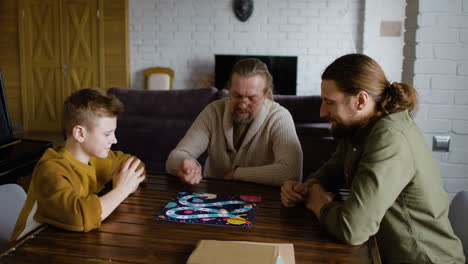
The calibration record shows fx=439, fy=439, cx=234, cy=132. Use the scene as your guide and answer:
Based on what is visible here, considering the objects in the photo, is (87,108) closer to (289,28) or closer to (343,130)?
(343,130)

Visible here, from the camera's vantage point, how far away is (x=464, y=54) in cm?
250

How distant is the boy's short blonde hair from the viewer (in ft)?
4.59

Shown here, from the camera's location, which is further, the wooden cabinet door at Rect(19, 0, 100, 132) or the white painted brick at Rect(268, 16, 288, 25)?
the wooden cabinet door at Rect(19, 0, 100, 132)

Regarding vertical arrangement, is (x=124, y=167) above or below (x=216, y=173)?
above

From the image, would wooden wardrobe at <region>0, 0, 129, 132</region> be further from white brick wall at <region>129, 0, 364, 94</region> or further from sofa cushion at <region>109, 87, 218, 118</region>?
sofa cushion at <region>109, 87, 218, 118</region>

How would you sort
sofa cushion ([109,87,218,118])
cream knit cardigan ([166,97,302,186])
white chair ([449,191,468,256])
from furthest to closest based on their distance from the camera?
1. sofa cushion ([109,87,218,118])
2. cream knit cardigan ([166,97,302,186])
3. white chair ([449,191,468,256])

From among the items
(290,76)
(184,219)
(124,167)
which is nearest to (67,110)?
(124,167)

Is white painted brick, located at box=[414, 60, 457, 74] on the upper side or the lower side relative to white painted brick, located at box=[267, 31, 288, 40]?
lower

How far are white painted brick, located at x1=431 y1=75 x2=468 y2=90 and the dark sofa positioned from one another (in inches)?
43.1

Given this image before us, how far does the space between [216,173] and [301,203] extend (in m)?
0.75

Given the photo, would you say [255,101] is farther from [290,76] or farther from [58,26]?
[58,26]

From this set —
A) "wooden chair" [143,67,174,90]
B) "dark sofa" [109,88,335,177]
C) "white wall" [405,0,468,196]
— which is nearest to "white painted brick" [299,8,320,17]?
"wooden chair" [143,67,174,90]

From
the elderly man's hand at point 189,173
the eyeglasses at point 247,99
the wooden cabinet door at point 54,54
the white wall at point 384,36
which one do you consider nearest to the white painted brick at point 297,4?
the white wall at point 384,36

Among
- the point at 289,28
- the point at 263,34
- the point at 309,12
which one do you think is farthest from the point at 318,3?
the point at 263,34
